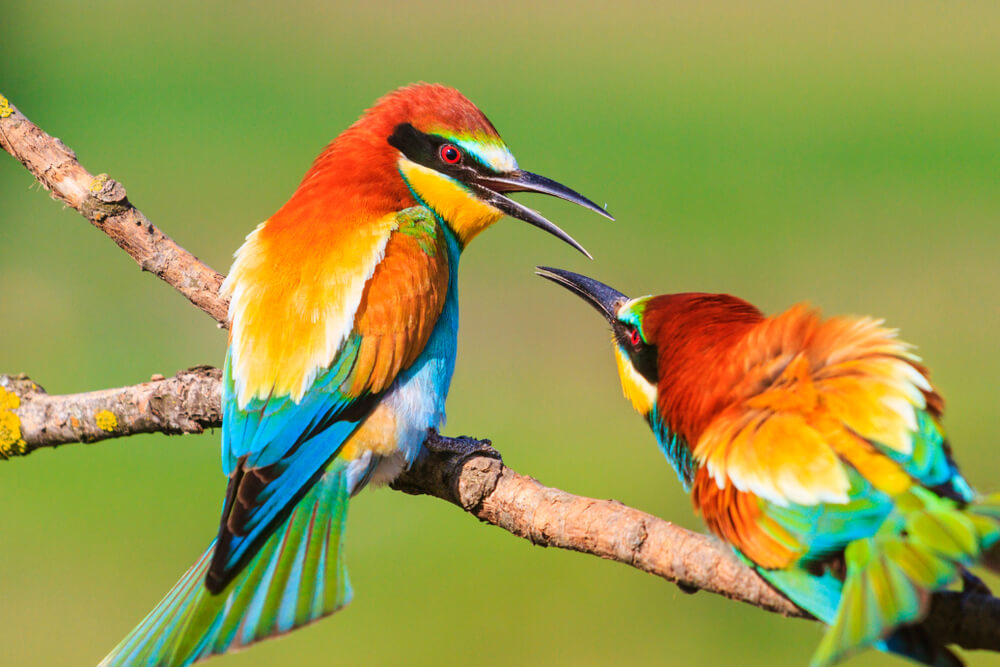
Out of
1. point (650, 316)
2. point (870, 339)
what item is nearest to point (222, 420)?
point (650, 316)

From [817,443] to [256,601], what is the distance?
847mm

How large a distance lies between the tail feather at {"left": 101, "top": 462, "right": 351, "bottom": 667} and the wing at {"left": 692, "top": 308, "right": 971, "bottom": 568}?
1.94 feet

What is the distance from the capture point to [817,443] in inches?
54.8

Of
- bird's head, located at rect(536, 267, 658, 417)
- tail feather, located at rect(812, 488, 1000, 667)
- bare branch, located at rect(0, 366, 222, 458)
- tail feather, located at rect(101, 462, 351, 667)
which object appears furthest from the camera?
bird's head, located at rect(536, 267, 658, 417)

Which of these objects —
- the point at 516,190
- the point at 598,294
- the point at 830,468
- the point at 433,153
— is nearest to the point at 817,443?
the point at 830,468

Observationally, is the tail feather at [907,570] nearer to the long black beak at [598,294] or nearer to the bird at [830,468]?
the bird at [830,468]

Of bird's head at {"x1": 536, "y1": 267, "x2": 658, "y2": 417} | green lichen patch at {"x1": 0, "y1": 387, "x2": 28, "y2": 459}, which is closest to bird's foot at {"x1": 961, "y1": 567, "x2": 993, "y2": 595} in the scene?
bird's head at {"x1": 536, "y1": 267, "x2": 658, "y2": 417}

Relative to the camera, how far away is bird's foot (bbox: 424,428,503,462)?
1605mm

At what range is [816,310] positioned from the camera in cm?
157

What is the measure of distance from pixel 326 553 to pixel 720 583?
1.96 ft

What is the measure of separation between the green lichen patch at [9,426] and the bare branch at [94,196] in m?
0.36

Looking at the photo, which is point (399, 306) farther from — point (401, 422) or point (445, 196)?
point (445, 196)

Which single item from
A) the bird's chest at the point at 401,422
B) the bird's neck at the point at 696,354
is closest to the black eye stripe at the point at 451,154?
the bird's chest at the point at 401,422

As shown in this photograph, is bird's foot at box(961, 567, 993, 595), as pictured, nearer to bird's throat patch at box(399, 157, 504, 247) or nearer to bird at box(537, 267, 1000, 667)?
bird at box(537, 267, 1000, 667)
